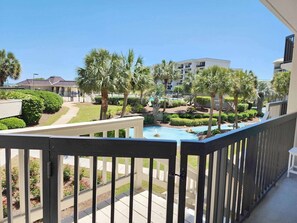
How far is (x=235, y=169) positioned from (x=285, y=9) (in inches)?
106

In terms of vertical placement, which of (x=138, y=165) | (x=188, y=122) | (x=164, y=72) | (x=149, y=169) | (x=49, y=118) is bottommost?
(x=188, y=122)

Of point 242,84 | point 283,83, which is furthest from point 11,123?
point 283,83

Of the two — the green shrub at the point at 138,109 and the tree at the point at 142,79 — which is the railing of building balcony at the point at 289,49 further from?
the green shrub at the point at 138,109

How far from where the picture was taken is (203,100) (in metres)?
29.5

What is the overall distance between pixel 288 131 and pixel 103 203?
116 inches

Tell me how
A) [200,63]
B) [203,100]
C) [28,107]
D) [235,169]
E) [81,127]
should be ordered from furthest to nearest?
[200,63] → [203,100] → [28,107] → [81,127] → [235,169]

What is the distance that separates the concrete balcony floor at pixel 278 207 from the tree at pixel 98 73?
41.6 feet

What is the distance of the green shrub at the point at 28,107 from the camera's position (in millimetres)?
16188

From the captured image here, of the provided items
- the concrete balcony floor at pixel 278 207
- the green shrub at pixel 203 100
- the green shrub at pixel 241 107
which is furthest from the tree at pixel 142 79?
the concrete balcony floor at pixel 278 207

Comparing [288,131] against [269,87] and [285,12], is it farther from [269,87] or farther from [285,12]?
[269,87]

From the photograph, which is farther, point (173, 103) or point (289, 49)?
point (173, 103)

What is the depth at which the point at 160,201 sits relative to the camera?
112 inches

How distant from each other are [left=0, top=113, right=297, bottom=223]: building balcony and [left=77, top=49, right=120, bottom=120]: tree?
38.4 feet

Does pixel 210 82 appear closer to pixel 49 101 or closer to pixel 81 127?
pixel 49 101
